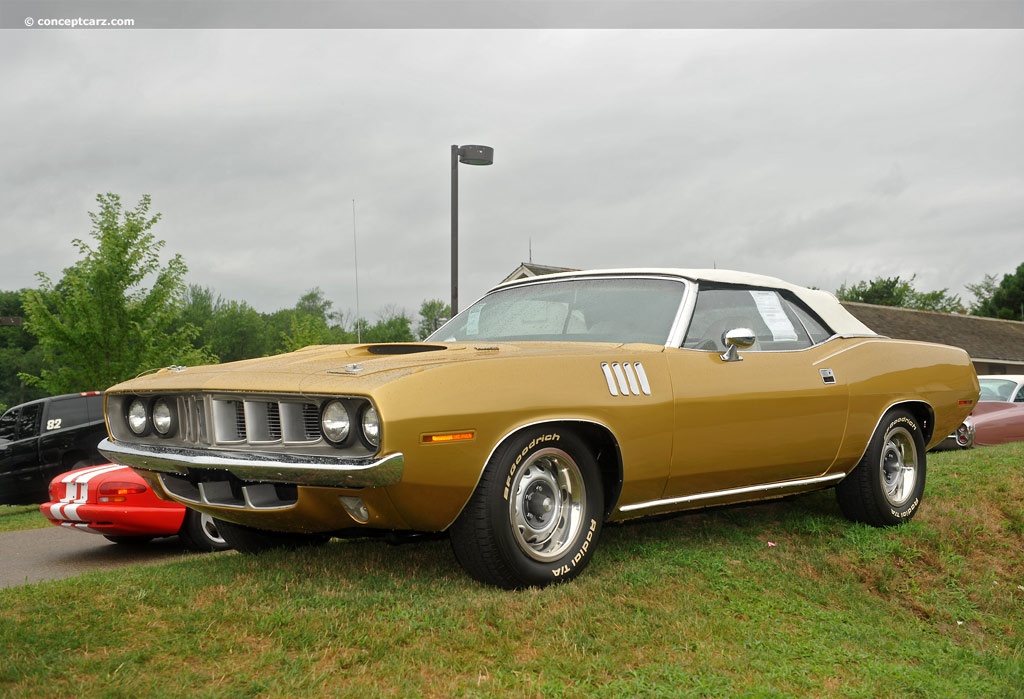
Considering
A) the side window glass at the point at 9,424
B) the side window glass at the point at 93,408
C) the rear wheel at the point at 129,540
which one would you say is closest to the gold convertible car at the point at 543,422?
the rear wheel at the point at 129,540

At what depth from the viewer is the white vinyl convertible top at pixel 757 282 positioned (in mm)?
5535

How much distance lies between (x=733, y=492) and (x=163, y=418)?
9.37 ft

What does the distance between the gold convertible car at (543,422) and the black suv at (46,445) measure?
9564mm

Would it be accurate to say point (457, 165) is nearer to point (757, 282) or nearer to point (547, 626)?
point (757, 282)

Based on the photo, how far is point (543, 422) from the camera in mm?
4203

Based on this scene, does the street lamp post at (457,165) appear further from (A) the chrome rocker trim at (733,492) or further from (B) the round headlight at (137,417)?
(B) the round headlight at (137,417)

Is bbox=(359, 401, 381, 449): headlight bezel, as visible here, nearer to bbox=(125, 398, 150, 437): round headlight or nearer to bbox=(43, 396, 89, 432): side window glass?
bbox=(125, 398, 150, 437): round headlight

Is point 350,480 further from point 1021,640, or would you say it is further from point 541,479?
point 1021,640

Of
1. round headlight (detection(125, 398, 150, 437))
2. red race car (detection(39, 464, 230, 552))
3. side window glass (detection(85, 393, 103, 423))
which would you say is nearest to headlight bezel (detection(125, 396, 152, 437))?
round headlight (detection(125, 398, 150, 437))

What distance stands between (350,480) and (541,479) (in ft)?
2.99

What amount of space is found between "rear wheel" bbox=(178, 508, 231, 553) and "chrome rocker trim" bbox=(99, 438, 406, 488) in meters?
3.45

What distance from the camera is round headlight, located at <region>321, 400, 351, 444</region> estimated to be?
3859 mm

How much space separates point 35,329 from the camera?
66.8ft

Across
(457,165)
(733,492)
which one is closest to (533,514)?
(733,492)
